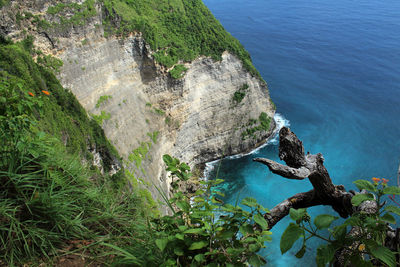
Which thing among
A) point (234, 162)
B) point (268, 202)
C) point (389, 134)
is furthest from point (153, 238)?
point (389, 134)

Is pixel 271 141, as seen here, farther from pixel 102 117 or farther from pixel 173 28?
pixel 102 117

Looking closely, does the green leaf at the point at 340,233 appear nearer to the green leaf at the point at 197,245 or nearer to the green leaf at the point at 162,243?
the green leaf at the point at 197,245

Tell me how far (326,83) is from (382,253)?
56.6 meters

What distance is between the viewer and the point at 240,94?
132 feet

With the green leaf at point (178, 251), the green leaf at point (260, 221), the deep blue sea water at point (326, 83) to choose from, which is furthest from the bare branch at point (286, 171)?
the deep blue sea water at point (326, 83)

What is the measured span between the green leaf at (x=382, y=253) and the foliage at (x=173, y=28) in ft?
99.3

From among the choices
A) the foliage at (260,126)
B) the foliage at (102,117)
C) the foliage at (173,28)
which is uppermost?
the foliage at (173,28)

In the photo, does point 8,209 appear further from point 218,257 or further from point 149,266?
point 218,257

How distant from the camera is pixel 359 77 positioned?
55938 millimetres

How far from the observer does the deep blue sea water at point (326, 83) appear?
36966 mm

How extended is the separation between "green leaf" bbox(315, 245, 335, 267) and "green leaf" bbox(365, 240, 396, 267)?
1.08 feet

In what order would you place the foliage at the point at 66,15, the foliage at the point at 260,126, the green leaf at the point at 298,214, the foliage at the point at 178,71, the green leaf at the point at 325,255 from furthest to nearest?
the foliage at the point at 260,126, the foliage at the point at 178,71, the foliage at the point at 66,15, the green leaf at the point at 298,214, the green leaf at the point at 325,255

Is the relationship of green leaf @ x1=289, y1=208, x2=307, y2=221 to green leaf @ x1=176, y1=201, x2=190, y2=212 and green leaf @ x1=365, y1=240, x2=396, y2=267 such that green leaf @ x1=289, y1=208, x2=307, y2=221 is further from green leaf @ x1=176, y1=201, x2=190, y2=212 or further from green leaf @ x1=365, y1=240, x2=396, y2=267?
green leaf @ x1=176, y1=201, x2=190, y2=212

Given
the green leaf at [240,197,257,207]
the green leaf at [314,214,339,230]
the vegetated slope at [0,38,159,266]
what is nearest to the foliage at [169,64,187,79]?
the vegetated slope at [0,38,159,266]
